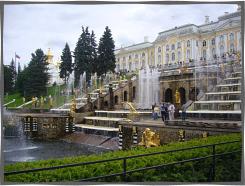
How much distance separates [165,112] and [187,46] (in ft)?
5.14

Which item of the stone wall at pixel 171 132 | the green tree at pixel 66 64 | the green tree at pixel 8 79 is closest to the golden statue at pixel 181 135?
the stone wall at pixel 171 132

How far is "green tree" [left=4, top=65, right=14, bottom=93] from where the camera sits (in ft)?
25.4

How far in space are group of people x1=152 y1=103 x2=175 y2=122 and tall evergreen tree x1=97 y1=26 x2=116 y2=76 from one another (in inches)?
54.8

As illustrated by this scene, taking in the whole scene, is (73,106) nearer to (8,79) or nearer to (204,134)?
(8,79)

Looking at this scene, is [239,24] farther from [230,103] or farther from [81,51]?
[81,51]

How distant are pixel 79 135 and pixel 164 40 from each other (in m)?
2.91

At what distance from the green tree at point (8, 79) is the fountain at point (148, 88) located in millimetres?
2833

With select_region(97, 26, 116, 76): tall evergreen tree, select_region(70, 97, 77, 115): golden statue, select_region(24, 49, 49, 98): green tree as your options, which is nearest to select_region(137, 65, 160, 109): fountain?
select_region(97, 26, 116, 76): tall evergreen tree

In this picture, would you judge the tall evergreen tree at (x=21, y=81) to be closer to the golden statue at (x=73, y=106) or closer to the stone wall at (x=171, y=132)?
the golden statue at (x=73, y=106)

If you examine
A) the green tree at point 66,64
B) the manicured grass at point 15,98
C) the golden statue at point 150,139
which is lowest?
the golden statue at point 150,139

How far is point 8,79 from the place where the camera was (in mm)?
7809

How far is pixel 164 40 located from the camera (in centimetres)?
819

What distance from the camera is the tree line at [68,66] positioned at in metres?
7.91

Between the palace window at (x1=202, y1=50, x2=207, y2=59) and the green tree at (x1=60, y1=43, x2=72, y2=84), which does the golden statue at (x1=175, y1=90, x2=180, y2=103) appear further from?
the green tree at (x1=60, y1=43, x2=72, y2=84)
